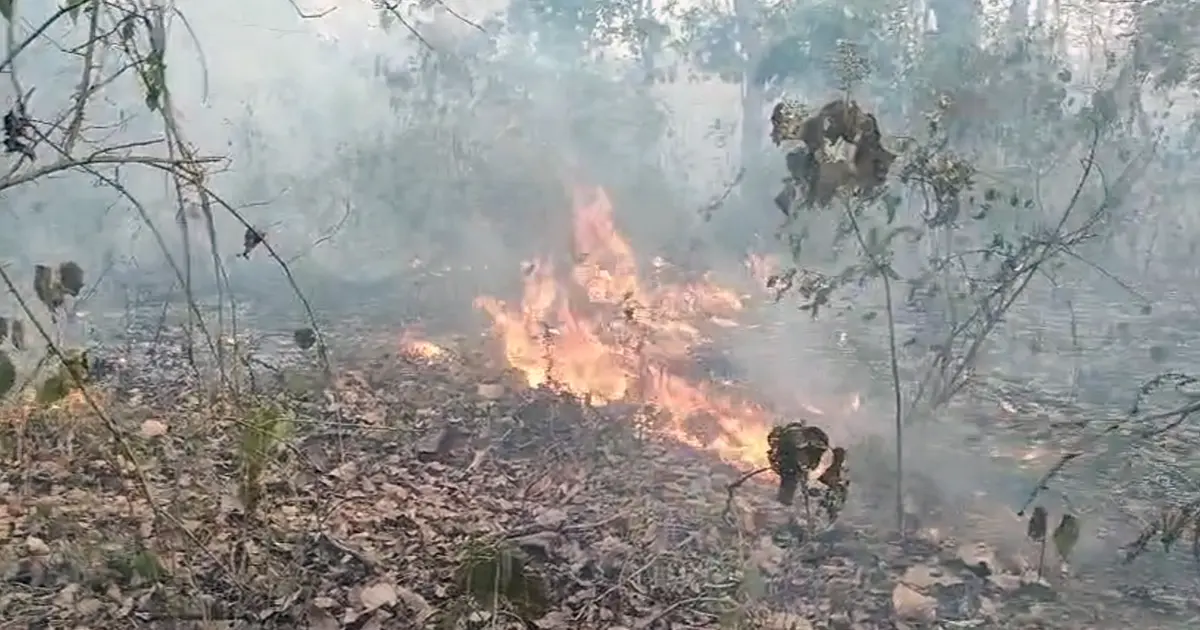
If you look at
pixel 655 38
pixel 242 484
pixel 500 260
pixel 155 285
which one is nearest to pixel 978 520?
pixel 242 484

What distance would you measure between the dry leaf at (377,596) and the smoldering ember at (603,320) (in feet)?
0.04

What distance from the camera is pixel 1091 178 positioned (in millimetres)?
5945

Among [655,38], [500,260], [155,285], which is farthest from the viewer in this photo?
[655,38]

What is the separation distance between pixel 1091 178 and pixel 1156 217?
372mm

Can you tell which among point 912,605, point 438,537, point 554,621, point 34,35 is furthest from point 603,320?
point 34,35

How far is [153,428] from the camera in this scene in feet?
12.0

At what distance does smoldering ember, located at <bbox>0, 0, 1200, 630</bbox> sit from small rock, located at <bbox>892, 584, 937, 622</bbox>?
0.07 feet

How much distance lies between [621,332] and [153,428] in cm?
224

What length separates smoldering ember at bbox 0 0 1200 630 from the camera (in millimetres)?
2826

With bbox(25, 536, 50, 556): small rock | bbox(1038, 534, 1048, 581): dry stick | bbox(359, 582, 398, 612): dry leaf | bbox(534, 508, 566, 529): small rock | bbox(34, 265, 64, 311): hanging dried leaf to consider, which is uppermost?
bbox(34, 265, 64, 311): hanging dried leaf

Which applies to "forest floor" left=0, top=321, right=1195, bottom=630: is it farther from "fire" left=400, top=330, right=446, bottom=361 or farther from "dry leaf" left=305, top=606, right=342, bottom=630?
"fire" left=400, top=330, right=446, bottom=361

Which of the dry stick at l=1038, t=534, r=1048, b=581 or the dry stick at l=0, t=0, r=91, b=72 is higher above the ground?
the dry stick at l=0, t=0, r=91, b=72

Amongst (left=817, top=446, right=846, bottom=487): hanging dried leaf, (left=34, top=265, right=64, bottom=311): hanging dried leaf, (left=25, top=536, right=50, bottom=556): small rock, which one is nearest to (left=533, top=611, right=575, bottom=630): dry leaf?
(left=817, top=446, right=846, bottom=487): hanging dried leaf

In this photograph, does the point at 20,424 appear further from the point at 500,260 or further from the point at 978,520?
the point at 500,260
